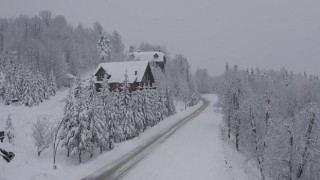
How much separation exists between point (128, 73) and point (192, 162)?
43936 millimetres

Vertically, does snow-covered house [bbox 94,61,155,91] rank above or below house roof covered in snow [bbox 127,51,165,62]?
below

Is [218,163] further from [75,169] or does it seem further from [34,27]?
[34,27]

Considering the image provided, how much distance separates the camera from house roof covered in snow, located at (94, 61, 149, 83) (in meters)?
75.2

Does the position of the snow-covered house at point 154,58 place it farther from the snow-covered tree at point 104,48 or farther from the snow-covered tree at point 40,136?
the snow-covered tree at point 40,136

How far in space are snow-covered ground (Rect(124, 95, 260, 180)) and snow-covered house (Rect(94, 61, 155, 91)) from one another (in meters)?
22.9

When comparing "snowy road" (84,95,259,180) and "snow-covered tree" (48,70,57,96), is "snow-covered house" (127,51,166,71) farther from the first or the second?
"snowy road" (84,95,259,180)

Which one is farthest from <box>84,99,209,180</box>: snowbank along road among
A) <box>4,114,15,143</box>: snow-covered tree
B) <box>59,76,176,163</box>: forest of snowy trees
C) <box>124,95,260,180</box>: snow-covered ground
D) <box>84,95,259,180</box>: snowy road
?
<box>4,114,15,143</box>: snow-covered tree

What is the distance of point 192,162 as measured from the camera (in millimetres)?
35125

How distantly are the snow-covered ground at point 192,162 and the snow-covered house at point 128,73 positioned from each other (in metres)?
22.9

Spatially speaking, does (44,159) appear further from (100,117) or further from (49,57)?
(49,57)

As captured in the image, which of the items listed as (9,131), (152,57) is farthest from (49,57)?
(9,131)

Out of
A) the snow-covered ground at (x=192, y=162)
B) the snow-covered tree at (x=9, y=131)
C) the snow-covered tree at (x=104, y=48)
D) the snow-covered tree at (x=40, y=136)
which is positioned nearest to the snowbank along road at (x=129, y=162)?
the snow-covered ground at (x=192, y=162)

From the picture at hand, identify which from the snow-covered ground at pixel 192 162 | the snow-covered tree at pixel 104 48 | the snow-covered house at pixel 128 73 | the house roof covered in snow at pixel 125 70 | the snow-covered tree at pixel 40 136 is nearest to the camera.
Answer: the snow-covered ground at pixel 192 162

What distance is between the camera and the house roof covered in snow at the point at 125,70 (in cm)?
7524
